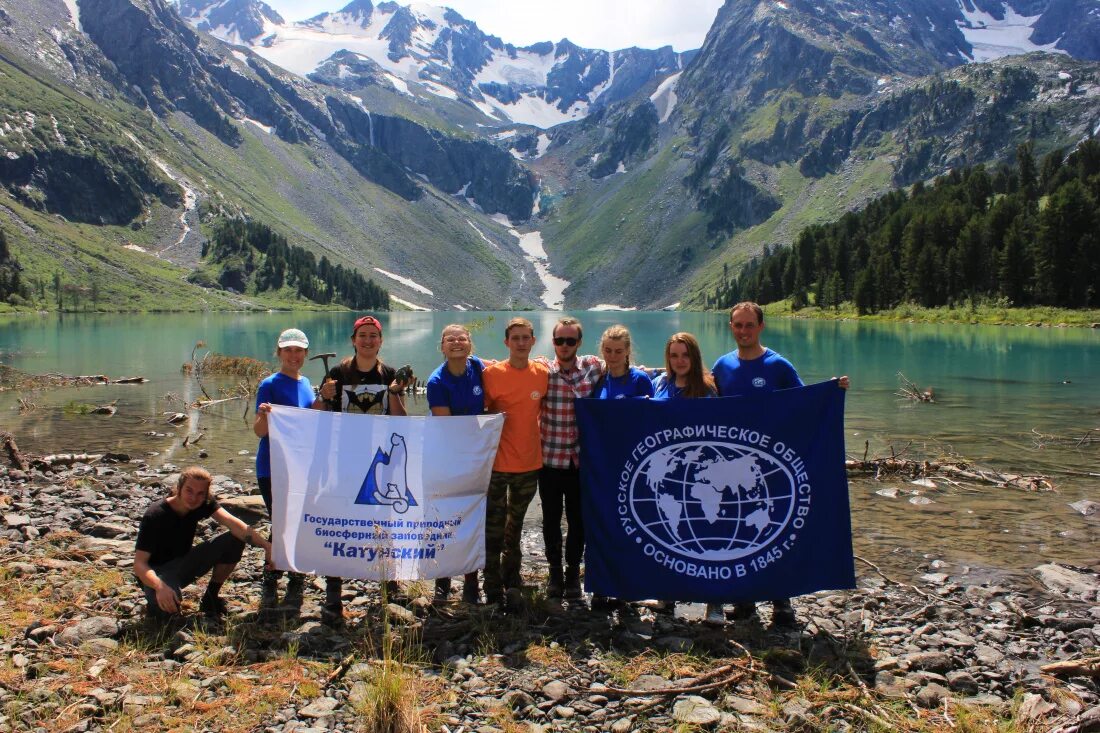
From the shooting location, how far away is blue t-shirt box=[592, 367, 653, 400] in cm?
748

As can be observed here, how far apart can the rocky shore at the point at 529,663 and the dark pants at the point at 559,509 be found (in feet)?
1.82

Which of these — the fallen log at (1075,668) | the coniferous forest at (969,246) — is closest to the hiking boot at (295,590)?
the fallen log at (1075,668)

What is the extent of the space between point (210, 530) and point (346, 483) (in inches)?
196

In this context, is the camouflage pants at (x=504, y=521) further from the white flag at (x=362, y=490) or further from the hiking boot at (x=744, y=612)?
the hiking boot at (x=744, y=612)

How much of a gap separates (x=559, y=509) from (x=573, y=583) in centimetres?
96

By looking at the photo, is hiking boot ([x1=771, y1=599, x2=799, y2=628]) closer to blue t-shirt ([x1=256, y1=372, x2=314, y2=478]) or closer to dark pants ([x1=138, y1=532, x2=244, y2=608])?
blue t-shirt ([x1=256, y1=372, x2=314, y2=478])

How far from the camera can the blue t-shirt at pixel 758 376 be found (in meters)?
7.34

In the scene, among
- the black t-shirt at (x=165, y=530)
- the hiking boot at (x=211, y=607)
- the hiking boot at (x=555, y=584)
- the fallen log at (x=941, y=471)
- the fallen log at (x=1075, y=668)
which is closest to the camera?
the fallen log at (x=1075, y=668)

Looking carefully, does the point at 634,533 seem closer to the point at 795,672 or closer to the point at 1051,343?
the point at 795,672

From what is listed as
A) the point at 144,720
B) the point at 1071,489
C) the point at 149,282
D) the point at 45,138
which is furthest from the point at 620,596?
the point at 45,138

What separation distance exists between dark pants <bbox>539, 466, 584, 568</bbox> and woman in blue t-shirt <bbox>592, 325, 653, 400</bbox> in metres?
0.94

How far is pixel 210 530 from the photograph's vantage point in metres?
10.6

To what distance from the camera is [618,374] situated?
7504 mm

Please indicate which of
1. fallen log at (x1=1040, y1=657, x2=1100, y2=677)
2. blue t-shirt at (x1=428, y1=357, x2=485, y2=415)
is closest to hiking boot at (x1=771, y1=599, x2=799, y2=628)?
fallen log at (x1=1040, y1=657, x2=1100, y2=677)
